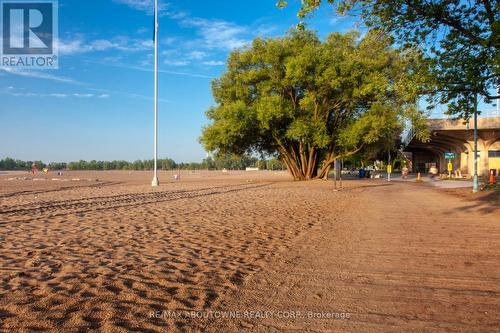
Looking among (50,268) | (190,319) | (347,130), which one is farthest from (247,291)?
(347,130)

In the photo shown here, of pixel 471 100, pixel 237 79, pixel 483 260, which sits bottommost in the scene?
pixel 483 260

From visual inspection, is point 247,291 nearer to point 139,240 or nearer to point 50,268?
point 50,268

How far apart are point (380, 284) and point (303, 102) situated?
27.5 meters

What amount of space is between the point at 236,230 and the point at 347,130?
24520 millimetres

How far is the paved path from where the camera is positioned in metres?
3.98

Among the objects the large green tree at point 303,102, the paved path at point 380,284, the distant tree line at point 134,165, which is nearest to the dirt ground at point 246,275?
the paved path at point 380,284

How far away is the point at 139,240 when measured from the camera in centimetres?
813

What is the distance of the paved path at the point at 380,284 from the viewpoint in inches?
157

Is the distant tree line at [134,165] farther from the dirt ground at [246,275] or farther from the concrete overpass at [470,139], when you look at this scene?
the dirt ground at [246,275]

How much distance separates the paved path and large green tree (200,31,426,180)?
22.0 m

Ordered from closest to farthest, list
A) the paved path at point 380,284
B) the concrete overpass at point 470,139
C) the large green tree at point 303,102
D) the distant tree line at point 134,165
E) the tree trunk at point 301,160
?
1. the paved path at point 380,284
2. the large green tree at point 303,102
3. the tree trunk at point 301,160
4. the concrete overpass at point 470,139
5. the distant tree line at point 134,165

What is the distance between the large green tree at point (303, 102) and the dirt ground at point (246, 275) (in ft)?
68.3

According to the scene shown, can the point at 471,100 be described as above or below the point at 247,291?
above

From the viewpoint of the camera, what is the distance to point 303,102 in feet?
104
